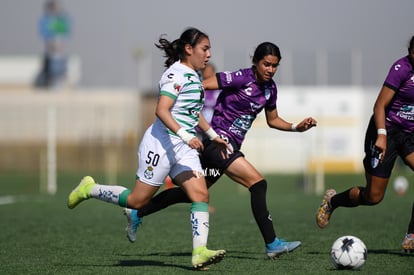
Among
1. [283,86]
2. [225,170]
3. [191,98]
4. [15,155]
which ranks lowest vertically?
[15,155]

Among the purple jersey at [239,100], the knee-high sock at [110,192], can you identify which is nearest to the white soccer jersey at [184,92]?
the knee-high sock at [110,192]

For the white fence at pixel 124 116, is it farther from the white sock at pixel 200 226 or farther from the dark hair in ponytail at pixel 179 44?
the white sock at pixel 200 226

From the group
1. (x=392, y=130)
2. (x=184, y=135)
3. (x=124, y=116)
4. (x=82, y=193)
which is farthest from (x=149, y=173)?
(x=124, y=116)

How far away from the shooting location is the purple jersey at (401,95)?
8.77 metres

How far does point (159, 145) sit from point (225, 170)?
45.2 inches

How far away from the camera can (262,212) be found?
344 inches

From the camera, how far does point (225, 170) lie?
8.81 meters

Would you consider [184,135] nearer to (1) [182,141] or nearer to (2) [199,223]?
(1) [182,141]

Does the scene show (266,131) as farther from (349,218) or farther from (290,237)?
(290,237)

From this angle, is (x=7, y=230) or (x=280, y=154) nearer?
(x=7, y=230)

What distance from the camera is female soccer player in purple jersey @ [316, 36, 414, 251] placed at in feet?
28.8

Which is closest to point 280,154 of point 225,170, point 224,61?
point 224,61

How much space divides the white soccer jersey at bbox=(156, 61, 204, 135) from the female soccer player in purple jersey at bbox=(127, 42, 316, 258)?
875mm

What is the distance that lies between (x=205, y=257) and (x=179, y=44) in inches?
74.7
